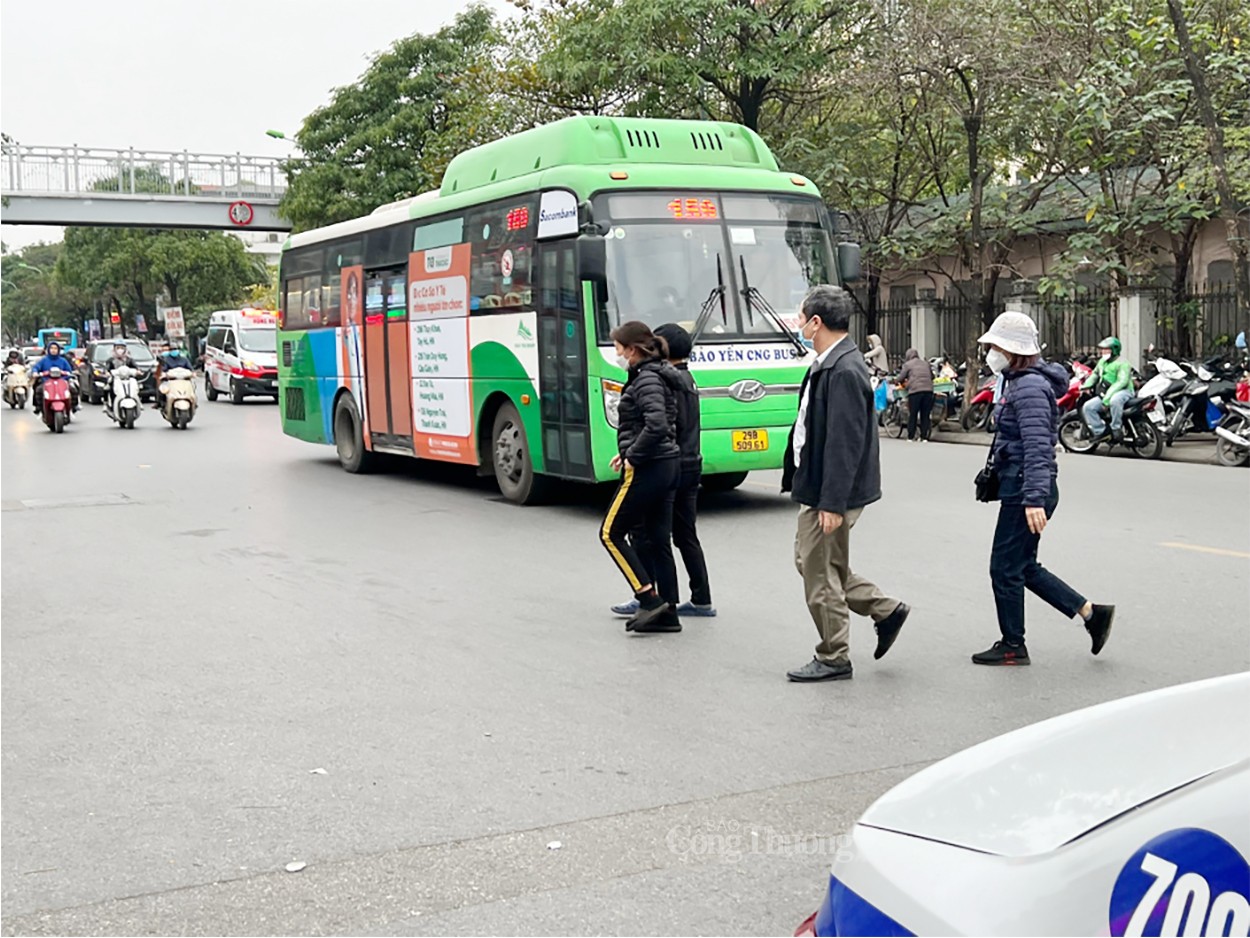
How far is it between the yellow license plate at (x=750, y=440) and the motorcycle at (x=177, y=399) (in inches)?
621

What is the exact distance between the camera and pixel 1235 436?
51.2 ft

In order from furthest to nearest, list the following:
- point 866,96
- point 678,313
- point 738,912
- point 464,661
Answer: point 866,96 < point 678,313 < point 464,661 < point 738,912

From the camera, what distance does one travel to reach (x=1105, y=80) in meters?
18.9

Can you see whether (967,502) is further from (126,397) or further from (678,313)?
→ (126,397)

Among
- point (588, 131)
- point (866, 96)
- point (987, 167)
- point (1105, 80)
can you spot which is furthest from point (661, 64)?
point (588, 131)

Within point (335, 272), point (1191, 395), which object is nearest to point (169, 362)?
point (335, 272)

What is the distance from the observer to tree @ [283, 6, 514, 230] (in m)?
44.0

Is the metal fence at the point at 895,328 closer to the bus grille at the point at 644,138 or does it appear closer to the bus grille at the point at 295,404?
the bus grille at the point at 295,404

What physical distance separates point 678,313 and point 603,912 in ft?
27.1

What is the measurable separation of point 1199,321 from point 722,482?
42.7 ft

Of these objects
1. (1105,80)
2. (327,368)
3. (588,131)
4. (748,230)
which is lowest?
(327,368)

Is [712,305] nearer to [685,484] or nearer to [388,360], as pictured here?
[685,484]

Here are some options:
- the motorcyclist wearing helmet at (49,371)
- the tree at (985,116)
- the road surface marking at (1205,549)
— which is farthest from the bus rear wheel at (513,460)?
the motorcyclist wearing helmet at (49,371)

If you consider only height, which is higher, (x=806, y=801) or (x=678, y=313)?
(x=678, y=313)
